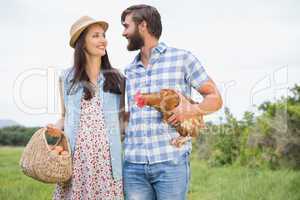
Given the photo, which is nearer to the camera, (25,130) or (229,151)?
(25,130)

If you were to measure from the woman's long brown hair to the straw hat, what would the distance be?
0.02m

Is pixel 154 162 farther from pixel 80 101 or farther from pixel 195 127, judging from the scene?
pixel 80 101

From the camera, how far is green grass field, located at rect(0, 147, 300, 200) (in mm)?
3488

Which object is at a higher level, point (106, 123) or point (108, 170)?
point (106, 123)

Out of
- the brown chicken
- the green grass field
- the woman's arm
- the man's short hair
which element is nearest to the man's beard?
the man's short hair

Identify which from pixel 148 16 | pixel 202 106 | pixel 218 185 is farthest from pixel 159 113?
pixel 218 185

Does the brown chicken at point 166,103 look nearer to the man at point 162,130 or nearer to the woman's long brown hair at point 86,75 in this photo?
the man at point 162,130

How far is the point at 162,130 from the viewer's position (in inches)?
78.7

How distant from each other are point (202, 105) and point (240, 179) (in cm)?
234

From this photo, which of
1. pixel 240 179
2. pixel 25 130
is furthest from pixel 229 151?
pixel 25 130

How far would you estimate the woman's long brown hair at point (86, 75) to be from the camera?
82.4 inches

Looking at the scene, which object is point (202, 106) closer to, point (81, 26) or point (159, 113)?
point (159, 113)

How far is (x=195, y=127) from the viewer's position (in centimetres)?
201

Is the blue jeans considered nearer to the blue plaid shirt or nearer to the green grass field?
the blue plaid shirt
